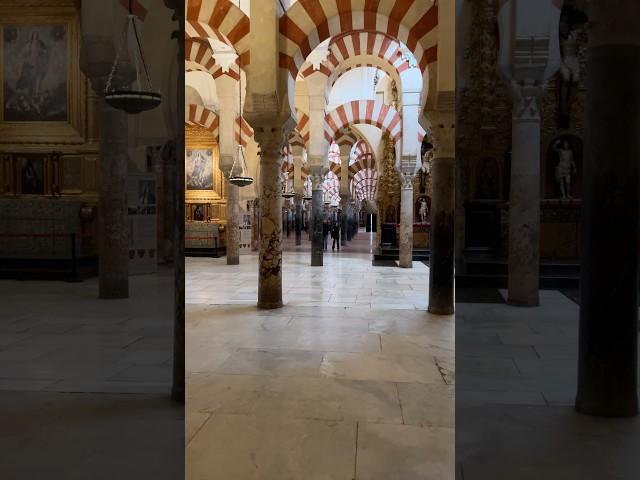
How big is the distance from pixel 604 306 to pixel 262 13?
4415 millimetres

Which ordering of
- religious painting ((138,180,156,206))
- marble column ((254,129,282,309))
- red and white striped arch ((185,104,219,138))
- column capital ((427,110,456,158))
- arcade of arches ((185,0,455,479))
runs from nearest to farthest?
arcade of arches ((185,0,455,479))
religious painting ((138,180,156,206))
column capital ((427,110,456,158))
marble column ((254,129,282,309))
red and white striped arch ((185,104,219,138))

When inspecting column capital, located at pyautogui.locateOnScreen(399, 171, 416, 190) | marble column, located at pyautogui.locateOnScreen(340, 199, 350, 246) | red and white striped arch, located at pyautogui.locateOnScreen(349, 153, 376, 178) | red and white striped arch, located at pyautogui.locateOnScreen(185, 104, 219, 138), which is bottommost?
marble column, located at pyautogui.locateOnScreen(340, 199, 350, 246)

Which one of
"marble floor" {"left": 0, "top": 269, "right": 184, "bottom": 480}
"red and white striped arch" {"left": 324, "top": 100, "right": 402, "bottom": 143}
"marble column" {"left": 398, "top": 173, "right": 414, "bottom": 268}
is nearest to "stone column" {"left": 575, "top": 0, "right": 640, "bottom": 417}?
"marble floor" {"left": 0, "top": 269, "right": 184, "bottom": 480}

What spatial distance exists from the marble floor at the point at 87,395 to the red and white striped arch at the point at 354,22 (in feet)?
9.97

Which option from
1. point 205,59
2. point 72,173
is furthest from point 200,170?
point 72,173

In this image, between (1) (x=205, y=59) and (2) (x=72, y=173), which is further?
(1) (x=205, y=59)

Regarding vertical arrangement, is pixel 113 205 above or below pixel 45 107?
below

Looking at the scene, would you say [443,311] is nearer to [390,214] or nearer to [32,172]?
[32,172]

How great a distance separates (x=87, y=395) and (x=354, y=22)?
4.58 metres

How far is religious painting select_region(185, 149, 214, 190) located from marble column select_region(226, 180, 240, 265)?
11.1ft

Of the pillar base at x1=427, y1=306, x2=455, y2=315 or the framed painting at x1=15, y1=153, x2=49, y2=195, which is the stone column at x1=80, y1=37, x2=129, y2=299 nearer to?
the framed painting at x1=15, y1=153, x2=49, y2=195

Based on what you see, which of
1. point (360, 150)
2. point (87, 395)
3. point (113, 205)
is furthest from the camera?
point (360, 150)

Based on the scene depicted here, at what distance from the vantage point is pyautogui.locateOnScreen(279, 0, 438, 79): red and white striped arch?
212 inches

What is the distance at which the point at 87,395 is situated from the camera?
2514 mm
